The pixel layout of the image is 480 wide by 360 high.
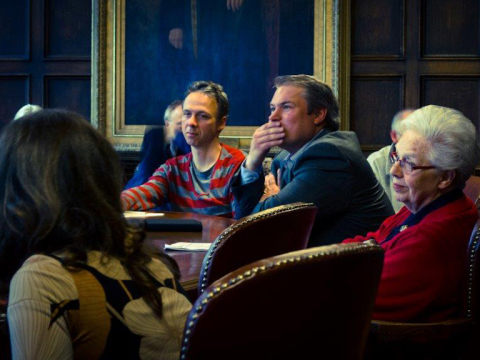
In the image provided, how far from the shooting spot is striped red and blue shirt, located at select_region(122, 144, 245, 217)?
3693 millimetres

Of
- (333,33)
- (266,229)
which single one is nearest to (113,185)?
(266,229)

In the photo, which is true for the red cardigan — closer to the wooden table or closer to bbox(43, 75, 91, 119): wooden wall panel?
the wooden table

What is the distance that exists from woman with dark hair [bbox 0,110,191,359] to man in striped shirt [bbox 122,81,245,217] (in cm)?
223

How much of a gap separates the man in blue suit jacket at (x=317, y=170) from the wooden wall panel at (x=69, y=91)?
3.08m

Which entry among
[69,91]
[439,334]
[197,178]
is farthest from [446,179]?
[69,91]

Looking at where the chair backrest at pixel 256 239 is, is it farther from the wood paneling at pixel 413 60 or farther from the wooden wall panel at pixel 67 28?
the wooden wall panel at pixel 67 28

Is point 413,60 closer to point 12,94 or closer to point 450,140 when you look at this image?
point 12,94

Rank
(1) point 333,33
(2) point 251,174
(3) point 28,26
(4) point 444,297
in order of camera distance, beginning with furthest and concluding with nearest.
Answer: (3) point 28,26
(1) point 333,33
(2) point 251,174
(4) point 444,297

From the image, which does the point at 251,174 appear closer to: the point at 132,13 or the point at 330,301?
the point at 330,301

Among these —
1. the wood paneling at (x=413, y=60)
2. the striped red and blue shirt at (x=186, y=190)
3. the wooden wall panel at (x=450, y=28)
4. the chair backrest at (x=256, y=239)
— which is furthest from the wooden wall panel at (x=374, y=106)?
the chair backrest at (x=256, y=239)

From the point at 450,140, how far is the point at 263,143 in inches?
44.0

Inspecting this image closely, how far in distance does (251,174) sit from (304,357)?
2194mm

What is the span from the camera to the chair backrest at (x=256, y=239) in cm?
159

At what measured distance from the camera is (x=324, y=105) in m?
3.32
